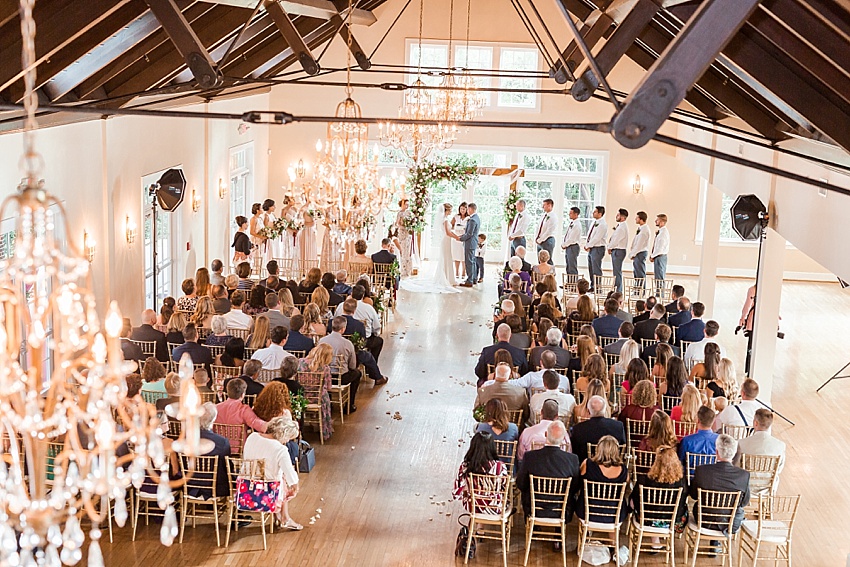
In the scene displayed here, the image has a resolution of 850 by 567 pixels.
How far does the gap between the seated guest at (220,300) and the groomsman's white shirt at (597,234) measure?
7754 mm

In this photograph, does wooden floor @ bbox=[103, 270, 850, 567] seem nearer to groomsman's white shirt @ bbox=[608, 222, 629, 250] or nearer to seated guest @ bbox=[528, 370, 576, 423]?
seated guest @ bbox=[528, 370, 576, 423]

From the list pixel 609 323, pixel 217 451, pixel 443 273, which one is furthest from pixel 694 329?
pixel 443 273

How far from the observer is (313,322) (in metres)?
11.3

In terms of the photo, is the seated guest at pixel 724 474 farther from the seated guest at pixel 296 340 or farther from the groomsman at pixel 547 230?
the groomsman at pixel 547 230

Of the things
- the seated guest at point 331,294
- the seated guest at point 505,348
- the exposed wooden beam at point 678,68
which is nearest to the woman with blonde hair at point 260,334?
the seated guest at point 505,348

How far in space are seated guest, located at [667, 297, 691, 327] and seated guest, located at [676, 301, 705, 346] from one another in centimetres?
9

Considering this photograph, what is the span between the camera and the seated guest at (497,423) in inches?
327

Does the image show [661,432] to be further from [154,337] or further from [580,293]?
[154,337]

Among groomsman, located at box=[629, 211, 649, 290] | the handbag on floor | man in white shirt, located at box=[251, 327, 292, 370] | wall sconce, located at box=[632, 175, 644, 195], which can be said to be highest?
wall sconce, located at box=[632, 175, 644, 195]

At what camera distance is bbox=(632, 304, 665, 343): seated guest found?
11.8 metres

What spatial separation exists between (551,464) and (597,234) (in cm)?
1052

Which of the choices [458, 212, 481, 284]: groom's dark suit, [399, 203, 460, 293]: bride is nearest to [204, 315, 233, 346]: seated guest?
[399, 203, 460, 293]: bride

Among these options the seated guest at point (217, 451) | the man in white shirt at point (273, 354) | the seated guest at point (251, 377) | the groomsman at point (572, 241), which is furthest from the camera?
the groomsman at point (572, 241)

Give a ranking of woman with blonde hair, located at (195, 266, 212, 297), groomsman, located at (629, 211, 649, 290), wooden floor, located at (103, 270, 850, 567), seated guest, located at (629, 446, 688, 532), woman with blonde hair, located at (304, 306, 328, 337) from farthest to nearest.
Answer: groomsman, located at (629, 211, 649, 290)
woman with blonde hair, located at (195, 266, 212, 297)
woman with blonde hair, located at (304, 306, 328, 337)
wooden floor, located at (103, 270, 850, 567)
seated guest, located at (629, 446, 688, 532)
